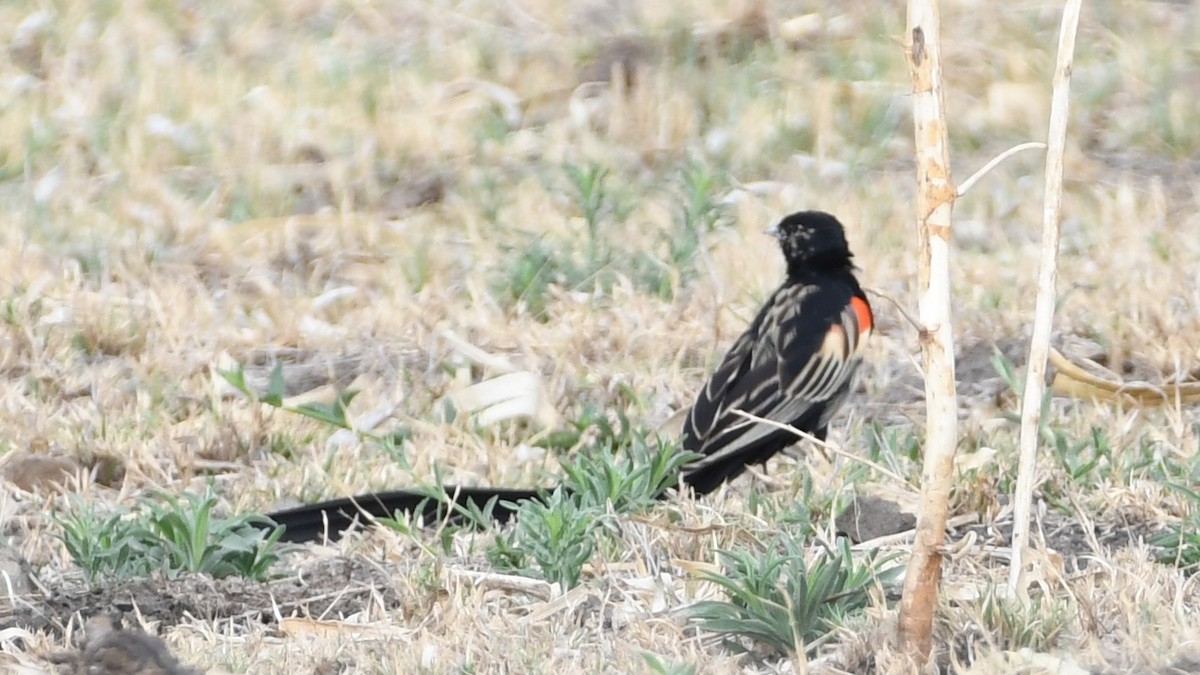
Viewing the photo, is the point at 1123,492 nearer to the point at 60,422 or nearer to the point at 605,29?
the point at 60,422

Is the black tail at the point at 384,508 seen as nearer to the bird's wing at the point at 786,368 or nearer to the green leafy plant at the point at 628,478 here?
the green leafy plant at the point at 628,478

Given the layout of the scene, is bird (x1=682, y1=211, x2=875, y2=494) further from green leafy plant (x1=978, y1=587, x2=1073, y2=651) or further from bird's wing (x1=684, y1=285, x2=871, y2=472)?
green leafy plant (x1=978, y1=587, x2=1073, y2=651)

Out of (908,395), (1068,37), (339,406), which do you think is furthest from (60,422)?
(1068,37)

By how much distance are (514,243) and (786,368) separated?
281 cm

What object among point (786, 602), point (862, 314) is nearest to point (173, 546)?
point (786, 602)

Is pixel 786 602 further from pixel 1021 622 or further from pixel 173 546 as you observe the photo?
pixel 173 546

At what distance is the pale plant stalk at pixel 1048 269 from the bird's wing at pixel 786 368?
158 cm

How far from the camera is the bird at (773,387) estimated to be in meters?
4.54

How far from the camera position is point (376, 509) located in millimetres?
4598

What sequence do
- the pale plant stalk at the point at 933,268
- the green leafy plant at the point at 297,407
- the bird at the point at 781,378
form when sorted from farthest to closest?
the green leafy plant at the point at 297,407
the bird at the point at 781,378
the pale plant stalk at the point at 933,268

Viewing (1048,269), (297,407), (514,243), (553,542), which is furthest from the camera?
(514,243)

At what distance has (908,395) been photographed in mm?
6016

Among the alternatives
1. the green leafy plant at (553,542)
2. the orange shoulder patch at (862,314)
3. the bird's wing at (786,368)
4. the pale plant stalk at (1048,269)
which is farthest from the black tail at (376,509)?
the pale plant stalk at (1048,269)

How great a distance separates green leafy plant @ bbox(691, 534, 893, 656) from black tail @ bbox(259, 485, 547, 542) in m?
1.00
